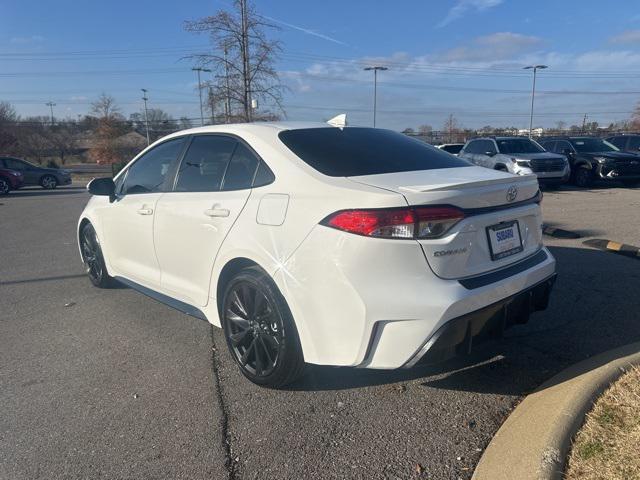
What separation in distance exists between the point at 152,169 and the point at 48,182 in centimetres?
2271

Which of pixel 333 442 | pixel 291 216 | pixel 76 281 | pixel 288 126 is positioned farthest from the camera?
pixel 76 281

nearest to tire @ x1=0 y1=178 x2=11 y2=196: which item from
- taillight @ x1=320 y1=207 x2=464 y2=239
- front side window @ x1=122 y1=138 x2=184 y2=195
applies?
front side window @ x1=122 y1=138 x2=184 y2=195

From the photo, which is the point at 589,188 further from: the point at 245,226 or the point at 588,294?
the point at 245,226

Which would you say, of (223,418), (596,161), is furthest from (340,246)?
(596,161)

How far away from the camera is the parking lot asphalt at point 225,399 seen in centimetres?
250

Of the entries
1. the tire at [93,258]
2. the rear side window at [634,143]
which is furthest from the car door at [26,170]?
the rear side window at [634,143]

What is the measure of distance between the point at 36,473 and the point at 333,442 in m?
1.50

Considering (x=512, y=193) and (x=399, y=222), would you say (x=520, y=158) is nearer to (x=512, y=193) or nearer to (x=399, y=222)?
(x=512, y=193)

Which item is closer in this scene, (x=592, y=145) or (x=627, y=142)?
(x=592, y=145)

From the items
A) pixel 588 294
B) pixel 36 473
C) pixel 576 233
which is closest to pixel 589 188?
pixel 576 233

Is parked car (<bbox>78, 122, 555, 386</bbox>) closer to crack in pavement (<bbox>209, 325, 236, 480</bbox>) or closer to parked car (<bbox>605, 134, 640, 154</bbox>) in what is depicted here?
crack in pavement (<bbox>209, 325, 236, 480</bbox>)

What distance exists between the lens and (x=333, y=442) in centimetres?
264

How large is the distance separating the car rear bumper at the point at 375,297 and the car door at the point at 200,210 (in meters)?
0.84

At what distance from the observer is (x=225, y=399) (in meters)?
3.10
